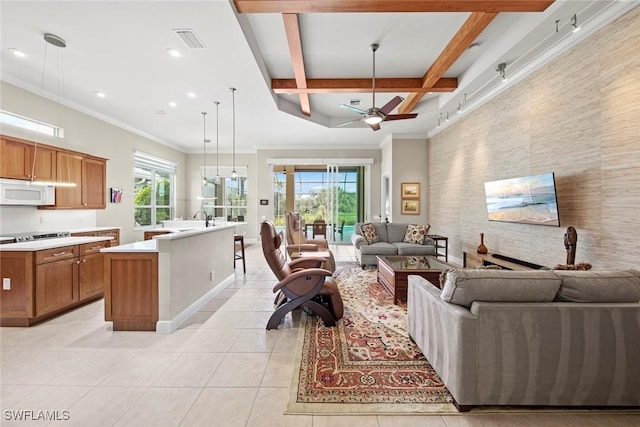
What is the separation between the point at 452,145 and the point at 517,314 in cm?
544

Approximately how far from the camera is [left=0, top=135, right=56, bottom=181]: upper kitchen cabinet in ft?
11.9

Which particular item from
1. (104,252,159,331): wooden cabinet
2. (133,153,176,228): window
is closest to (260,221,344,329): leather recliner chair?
(104,252,159,331): wooden cabinet

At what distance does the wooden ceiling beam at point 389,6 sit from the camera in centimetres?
270

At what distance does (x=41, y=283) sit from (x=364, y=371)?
3571 mm

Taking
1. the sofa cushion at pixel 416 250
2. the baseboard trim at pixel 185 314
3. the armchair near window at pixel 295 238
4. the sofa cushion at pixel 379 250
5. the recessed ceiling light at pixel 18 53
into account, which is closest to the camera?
the baseboard trim at pixel 185 314

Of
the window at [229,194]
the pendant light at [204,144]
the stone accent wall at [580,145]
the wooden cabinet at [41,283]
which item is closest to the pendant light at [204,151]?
the pendant light at [204,144]

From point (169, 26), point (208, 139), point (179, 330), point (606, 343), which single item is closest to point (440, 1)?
point (169, 26)

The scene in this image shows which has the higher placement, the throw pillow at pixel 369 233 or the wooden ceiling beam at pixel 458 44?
the wooden ceiling beam at pixel 458 44

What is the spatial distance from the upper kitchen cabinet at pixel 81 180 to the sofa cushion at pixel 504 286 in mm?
5616

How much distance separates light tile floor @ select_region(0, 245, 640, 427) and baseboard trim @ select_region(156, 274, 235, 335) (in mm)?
79

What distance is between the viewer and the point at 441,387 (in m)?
2.07

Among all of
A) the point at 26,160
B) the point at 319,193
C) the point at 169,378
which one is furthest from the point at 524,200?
the point at 26,160

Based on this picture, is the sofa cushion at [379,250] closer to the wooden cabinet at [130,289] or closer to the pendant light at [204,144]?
the pendant light at [204,144]

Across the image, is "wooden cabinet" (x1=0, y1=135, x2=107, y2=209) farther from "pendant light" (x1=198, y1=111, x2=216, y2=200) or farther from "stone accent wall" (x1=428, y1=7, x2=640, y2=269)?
"stone accent wall" (x1=428, y1=7, x2=640, y2=269)
